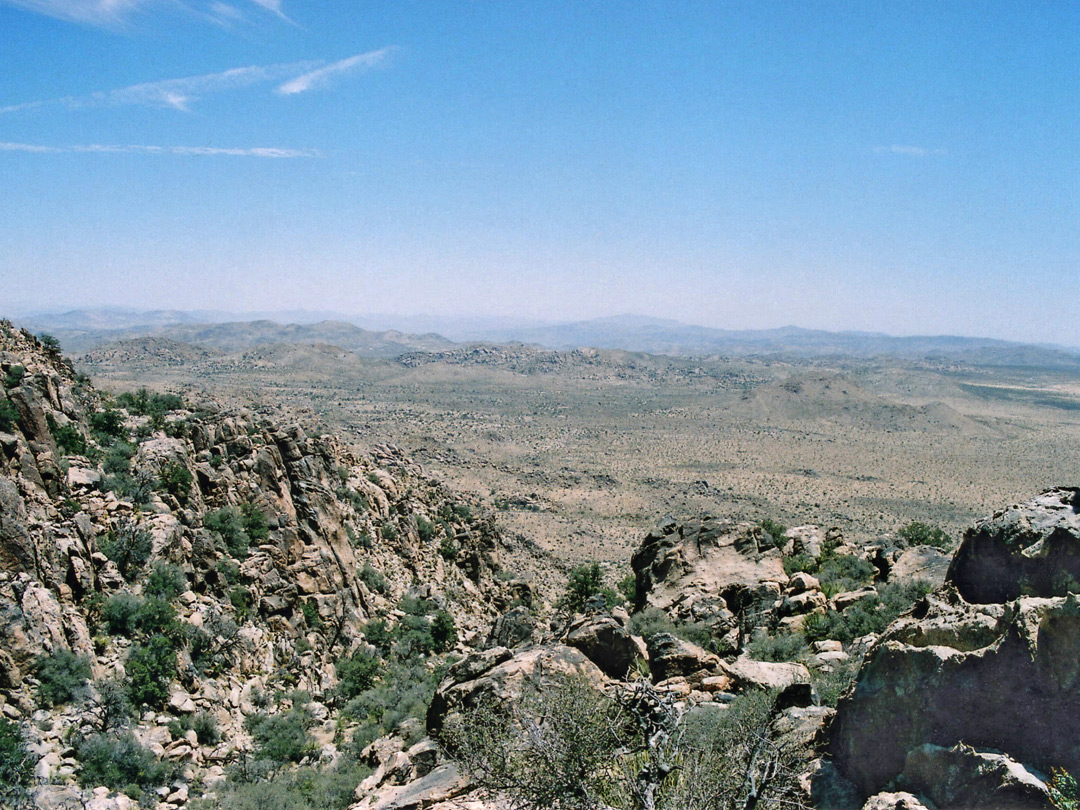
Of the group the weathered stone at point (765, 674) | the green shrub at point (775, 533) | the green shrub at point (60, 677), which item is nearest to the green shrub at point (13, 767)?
the green shrub at point (60, 677)

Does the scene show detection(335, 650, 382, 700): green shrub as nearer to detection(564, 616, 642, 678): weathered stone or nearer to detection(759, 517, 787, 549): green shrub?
detection(564, 616, 642, 678): weathered stone

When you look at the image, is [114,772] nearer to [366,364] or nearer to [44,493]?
[44,493]

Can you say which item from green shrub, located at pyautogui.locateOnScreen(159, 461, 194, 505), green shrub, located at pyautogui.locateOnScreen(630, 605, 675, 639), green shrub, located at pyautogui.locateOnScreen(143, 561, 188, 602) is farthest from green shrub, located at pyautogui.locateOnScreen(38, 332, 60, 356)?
green shrub, located at pyautogui.locateOnScreen(630, 605, 675, 639)

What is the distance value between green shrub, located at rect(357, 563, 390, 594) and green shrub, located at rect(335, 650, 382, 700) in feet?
19.2

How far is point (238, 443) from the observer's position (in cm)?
2219

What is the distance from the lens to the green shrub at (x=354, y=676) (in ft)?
53.8

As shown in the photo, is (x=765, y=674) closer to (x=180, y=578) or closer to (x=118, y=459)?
(x=180, y=578)

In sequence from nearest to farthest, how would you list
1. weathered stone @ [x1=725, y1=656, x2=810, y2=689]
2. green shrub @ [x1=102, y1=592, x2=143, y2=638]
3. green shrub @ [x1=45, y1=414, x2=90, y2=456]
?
weathered stone @ [x1=725, y1=656, x2=810, y2=689] → green shrub @ [x1=102, y1=592, x2=143, y2=638] → green shrub @ [x1=45, y1=414, x2=90, y2=456]

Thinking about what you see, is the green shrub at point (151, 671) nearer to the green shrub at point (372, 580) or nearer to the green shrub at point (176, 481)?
the green shrub at point (176, 481)

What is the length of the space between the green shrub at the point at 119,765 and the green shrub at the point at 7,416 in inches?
334

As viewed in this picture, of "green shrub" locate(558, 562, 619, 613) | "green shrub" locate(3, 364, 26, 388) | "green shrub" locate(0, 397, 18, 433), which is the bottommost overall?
"green shrub" locate(558, 562, 619, 613)

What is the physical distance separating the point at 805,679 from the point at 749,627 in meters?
6.39


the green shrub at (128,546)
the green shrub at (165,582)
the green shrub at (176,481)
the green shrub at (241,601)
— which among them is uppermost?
the green shrub at (176,481)

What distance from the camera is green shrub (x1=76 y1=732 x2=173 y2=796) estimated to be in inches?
389
